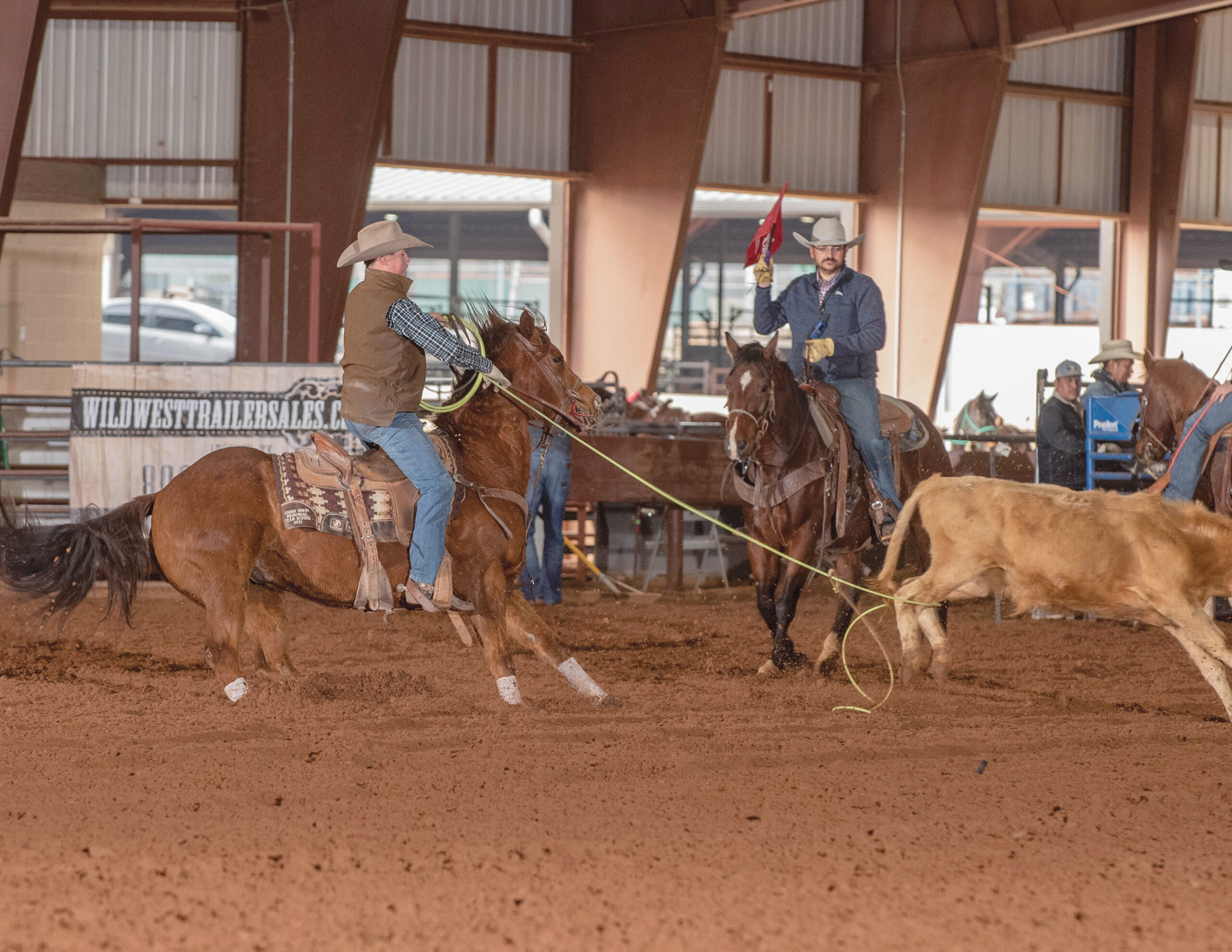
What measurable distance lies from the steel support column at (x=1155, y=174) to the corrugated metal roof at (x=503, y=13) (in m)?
8.93

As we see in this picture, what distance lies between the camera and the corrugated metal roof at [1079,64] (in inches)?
773

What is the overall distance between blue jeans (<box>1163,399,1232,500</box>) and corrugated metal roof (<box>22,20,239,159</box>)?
11.9m

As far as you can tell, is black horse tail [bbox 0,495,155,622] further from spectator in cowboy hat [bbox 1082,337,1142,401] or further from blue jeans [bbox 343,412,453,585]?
spectator in cowboy hat [bbox 1082,337,1142,401]

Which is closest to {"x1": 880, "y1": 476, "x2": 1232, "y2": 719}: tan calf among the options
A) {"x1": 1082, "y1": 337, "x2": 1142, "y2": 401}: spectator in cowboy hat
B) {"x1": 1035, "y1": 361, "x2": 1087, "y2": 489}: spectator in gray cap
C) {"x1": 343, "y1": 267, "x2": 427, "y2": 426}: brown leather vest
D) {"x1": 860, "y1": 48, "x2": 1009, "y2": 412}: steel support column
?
{"x1": 343, "y1": 267, "x2": 427, "y2": 426}: brown leather vest

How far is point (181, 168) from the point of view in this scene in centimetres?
1630

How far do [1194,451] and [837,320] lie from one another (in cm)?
256

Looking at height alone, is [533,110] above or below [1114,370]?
above

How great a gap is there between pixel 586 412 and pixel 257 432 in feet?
14.1

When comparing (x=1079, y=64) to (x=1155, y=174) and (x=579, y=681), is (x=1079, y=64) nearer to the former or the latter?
(x=1155, y=174)

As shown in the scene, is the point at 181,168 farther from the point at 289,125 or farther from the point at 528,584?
the point at 528,584

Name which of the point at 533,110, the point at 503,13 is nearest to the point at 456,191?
the point at 533,110

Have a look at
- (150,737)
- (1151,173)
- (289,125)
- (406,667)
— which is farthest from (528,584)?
(1151,173)

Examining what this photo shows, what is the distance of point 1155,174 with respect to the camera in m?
20.2

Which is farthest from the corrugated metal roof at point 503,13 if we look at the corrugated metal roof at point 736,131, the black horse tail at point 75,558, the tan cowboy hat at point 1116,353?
the black horse tail at point 75,558
